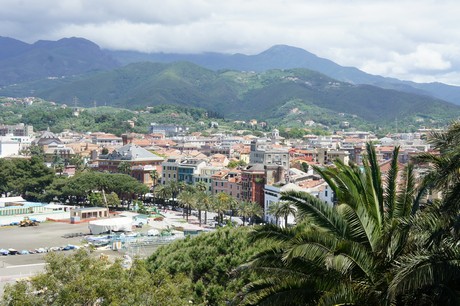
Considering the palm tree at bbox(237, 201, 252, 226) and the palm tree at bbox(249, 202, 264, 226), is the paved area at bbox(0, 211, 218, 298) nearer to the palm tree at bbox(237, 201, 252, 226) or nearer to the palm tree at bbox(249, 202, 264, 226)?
the palm tree at bbox(237, 201, 252, 226)

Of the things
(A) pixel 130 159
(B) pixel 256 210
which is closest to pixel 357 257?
(B) pixel 256 210

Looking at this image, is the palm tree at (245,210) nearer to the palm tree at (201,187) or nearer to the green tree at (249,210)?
the green tree at (249,210)

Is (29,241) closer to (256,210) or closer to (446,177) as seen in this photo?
(256,210)

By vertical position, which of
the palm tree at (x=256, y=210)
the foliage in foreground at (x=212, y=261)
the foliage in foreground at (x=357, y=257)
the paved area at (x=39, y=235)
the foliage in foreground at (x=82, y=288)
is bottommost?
the paved area at (x=39, y=235)

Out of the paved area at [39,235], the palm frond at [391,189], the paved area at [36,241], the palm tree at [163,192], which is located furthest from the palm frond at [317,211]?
the palm tree at [163,192]

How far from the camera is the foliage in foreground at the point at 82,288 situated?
12195 millimetres

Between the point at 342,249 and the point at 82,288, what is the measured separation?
539 centimetres

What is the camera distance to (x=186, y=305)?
13359 millimetres

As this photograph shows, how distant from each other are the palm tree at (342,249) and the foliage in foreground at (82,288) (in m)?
3.08

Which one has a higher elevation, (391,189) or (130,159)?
(391,189)

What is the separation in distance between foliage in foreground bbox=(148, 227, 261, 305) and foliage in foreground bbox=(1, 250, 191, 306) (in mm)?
4969

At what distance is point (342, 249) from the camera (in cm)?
916

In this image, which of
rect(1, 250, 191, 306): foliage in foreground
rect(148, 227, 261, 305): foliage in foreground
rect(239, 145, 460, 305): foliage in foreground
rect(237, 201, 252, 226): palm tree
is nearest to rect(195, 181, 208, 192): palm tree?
rect(237, 201, 252, 226): palm tree

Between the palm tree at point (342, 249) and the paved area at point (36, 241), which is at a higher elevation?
the palm tree at point (342, 249)
